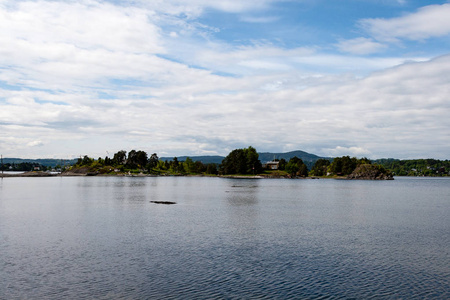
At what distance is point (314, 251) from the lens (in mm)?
41125

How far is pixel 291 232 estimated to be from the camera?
53531 mm

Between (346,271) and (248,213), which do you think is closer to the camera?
(346,271)

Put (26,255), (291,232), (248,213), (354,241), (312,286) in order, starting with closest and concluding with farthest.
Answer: (312,286) < (26,255) < (354,241) < (291,232) < (248,213)

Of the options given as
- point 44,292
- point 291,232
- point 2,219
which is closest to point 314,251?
point 291,232

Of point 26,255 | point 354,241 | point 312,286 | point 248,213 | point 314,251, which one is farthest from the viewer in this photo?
point 248,213

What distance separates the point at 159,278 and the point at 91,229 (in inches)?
Result: 1099

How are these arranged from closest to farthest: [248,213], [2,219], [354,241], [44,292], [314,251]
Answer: [44,292]
[314,251]
[354,241]
[2,219]
[248,213]

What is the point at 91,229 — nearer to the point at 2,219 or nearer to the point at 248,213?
the point at 2,219

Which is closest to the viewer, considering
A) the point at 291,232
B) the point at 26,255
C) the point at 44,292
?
the point at 44,292

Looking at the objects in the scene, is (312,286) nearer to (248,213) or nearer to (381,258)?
(381,258)

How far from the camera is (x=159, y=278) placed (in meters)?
30.5

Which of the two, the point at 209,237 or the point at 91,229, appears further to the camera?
the point at 91,229

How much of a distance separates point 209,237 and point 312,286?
21.6 meters

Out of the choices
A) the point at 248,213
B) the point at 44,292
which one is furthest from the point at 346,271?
the point at 248,213
